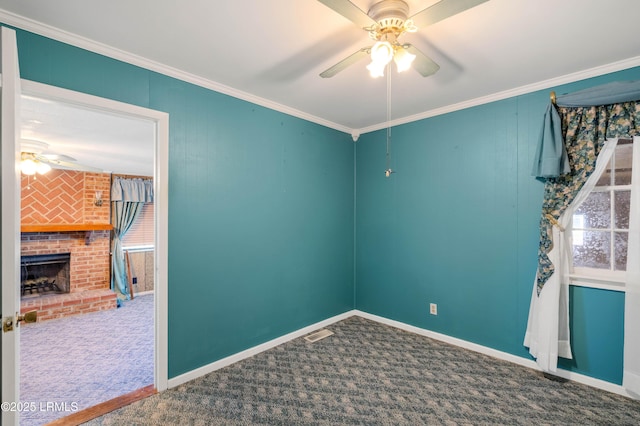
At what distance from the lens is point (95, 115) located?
2.87 m

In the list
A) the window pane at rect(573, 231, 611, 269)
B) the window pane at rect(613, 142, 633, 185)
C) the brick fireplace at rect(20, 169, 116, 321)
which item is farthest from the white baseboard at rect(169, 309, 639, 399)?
the brick fireplace at rect(20, 169, 116, 321)

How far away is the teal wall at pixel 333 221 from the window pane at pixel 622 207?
1.77 ft

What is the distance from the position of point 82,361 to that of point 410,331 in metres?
3.34

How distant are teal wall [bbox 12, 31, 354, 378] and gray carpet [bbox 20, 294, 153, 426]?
640mm

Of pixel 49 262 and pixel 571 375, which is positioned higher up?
pixel 49 262

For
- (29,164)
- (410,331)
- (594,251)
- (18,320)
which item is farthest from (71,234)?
(594,251)

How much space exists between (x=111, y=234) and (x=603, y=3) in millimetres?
6799

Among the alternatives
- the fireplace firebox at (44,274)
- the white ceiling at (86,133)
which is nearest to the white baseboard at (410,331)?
the white ceiling at (86,133)

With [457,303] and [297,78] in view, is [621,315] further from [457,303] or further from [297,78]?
[297,78]

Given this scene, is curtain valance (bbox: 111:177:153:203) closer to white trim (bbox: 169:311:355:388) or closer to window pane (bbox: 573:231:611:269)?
white trim (bbox: 169:311:355:388)

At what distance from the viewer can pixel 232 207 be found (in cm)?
274

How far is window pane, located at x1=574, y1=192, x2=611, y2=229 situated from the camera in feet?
7.80

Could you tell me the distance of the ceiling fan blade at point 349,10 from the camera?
4.13 ft

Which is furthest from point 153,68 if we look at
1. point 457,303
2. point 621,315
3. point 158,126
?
point 621,315
